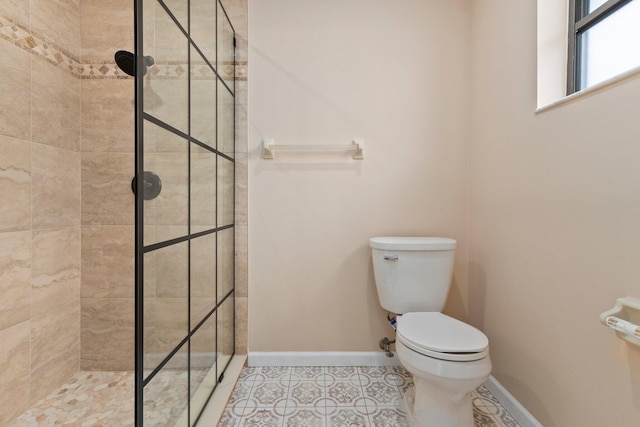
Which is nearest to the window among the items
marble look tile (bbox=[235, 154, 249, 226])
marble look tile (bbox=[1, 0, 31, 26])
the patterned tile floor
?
the patterned tile floor

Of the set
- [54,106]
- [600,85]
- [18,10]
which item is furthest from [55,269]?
[600,85]

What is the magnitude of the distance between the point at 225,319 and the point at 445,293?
1151 mm

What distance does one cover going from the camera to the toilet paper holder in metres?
0.74

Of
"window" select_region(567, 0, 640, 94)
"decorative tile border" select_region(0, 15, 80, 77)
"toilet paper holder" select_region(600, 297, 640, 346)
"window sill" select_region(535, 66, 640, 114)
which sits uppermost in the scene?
"decorative tile border" select_region(0, 15, 80, 77)

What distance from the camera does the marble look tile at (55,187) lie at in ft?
4.39

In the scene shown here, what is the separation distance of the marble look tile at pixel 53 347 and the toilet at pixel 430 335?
163 cm

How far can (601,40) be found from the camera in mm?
1043

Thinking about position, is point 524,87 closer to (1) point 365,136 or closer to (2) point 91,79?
(1) point 365,136

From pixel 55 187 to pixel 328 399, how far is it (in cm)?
169

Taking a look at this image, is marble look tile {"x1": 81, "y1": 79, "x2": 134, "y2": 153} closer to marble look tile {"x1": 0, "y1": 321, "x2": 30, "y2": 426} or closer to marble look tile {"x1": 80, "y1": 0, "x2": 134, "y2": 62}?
marble look tile {"x1": 80, "y1": 0, "x2": 134, "y2": 62}

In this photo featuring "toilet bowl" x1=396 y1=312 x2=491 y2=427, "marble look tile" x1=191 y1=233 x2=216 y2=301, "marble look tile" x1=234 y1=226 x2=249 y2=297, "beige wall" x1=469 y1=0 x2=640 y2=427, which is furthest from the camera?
"marble look tile" x1=234 y1=226 x2=249 y2=297

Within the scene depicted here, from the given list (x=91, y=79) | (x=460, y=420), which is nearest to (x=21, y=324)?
(x=91, y=79)

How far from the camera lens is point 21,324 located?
127 cm

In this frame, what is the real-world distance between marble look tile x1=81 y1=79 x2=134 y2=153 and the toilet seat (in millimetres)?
1667
